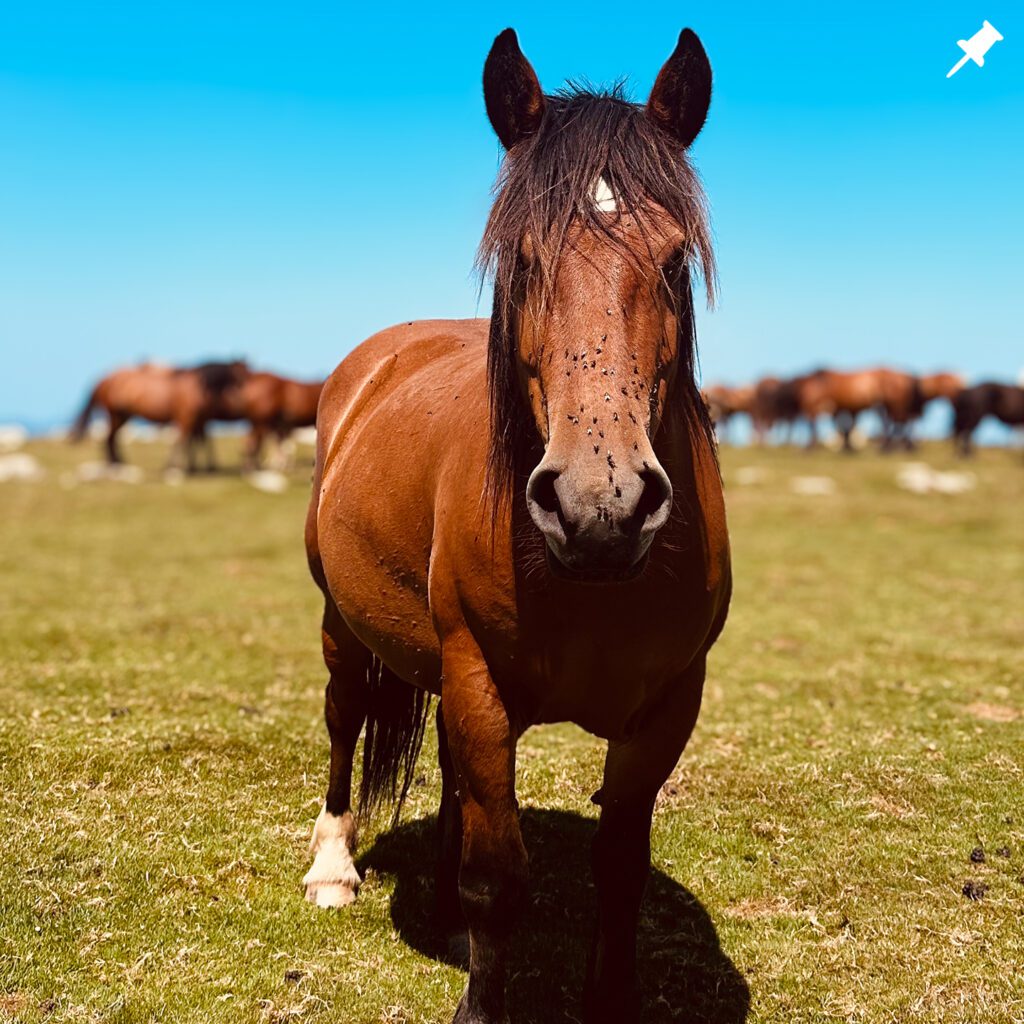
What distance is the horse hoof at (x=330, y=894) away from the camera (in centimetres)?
494

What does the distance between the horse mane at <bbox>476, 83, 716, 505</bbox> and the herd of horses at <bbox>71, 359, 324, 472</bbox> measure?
2598cm

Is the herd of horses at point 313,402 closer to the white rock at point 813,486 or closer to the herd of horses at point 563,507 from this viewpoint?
the white rock at point 813,486

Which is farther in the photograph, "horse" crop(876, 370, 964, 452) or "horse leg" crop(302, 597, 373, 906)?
"horse" crop(876, 370, 964, 452)

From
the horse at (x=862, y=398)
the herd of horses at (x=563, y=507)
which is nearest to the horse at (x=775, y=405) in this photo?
the horse at (x=862, y=398)

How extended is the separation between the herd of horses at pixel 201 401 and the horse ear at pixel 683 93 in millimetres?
26130

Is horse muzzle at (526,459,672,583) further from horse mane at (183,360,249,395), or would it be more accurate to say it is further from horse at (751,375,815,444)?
horse at (751,375,815,444)

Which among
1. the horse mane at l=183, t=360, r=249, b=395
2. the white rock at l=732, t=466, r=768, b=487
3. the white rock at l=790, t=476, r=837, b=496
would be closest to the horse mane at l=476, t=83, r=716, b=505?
the white rock at l=790, t=476, r=837, b=496

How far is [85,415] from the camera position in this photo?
99.0 ft

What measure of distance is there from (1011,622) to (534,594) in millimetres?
9733

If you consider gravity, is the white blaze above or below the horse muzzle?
above

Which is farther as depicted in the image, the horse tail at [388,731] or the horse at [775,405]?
the horse at [775,405]

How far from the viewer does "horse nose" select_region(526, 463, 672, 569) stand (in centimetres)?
266

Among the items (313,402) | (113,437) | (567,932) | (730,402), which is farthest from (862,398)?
(567,932)

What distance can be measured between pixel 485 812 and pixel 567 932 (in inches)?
62.2
